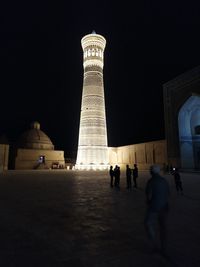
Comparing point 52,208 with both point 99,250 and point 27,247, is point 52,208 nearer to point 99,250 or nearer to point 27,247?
point 27,247

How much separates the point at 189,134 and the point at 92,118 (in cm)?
1221

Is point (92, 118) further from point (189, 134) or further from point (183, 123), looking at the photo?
point (189, 134)

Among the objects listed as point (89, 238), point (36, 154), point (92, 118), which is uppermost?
point (92, 118)

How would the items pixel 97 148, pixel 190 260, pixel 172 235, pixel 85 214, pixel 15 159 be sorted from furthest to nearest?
pixel 15 159, pixel 97 148, pixel 85 214, pixel 172 235, pixel 190 260

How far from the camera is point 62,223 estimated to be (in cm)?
371

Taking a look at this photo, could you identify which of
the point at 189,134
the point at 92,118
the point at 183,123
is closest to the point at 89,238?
the point at 183,123

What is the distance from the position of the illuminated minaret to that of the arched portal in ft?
34.6

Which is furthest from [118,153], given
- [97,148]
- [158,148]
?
[158,148]

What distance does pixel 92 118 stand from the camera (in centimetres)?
2850

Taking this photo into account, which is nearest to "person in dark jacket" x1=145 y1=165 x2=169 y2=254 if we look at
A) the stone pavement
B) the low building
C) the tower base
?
the stone pavement

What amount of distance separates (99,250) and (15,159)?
34438mm

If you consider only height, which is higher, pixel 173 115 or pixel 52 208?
pixel 173 115

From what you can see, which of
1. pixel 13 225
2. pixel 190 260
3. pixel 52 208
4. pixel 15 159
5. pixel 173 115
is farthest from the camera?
pixel 15 159

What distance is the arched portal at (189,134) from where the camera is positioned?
21656 mm
